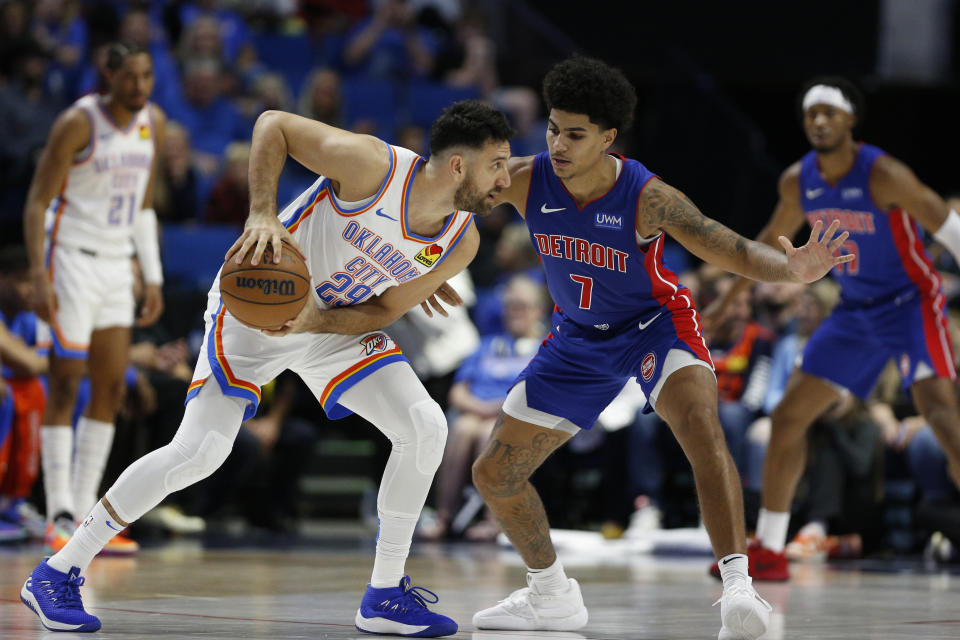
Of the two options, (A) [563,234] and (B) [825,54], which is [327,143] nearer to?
(A) [563,234]

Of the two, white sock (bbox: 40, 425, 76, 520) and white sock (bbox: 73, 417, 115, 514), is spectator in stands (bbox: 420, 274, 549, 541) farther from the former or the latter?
white sock (bbox: 40, 425, 76, 520)

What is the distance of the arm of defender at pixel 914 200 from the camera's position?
6.29 m

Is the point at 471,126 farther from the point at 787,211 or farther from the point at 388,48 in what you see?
the point at 388,48

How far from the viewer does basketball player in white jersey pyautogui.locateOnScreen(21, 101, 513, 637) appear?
4.22 metres

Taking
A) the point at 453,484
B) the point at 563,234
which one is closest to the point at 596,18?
the point at 453,484

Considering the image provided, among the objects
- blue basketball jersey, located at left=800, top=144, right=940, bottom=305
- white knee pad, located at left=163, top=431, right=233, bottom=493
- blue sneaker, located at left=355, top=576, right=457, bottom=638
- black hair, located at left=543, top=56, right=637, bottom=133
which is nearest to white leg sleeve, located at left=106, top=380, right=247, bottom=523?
white knee pad, located at left=163, top=431, right=233, bottom=493

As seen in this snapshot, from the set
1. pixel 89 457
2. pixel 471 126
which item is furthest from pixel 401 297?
pixel 89 457

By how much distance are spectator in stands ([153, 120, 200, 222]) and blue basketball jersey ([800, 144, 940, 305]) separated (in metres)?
5.52

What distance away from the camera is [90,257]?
282 inches

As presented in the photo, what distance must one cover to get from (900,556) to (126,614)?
5607mm

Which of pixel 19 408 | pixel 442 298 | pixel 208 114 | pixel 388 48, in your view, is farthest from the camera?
pixel 388 48

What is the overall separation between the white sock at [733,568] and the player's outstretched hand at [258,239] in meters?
1.72

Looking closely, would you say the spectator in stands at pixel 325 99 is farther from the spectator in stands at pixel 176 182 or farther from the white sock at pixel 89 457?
the white sock at pixel 89 457

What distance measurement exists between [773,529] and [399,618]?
296 centimetres
